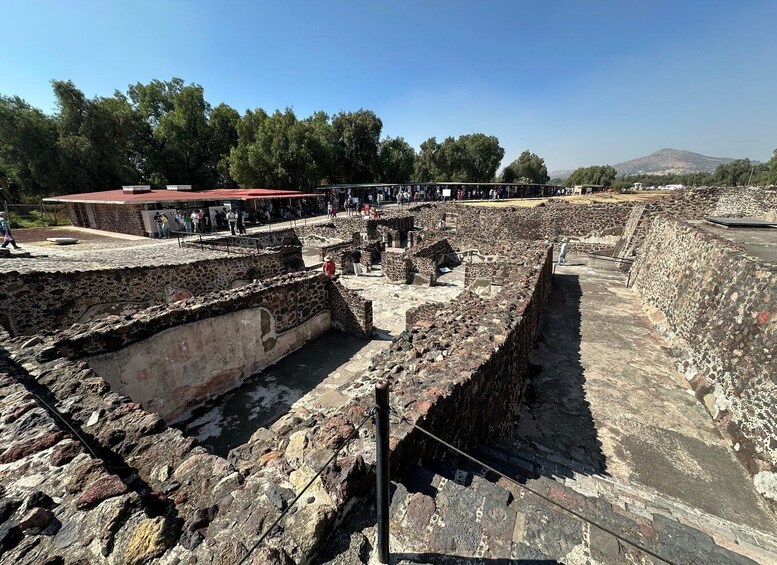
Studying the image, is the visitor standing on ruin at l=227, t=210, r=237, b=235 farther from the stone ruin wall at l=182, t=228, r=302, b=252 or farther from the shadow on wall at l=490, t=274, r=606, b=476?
the shadow on wall at l=490, t=274, r=606, b=476

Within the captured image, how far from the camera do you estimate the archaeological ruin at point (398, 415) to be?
2.19 metres

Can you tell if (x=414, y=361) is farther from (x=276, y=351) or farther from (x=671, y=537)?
(x=276, y=351)

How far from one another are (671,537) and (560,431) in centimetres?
301

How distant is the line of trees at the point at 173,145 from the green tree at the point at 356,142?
0.16 m

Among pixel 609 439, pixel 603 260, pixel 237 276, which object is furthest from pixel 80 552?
pixel 603 260

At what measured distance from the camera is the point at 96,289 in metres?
9.99

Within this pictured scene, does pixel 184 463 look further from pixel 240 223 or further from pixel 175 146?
pixel 175 146

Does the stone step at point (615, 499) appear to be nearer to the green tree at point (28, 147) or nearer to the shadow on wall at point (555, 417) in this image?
the shadow on wall at point (555, 417)

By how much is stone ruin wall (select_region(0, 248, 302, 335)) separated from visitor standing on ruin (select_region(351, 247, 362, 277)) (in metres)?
5.65

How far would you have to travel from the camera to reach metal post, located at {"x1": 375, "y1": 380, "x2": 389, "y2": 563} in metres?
1.61

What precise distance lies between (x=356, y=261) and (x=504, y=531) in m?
16.2

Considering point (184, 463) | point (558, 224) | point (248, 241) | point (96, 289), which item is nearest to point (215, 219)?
point (248, 241)

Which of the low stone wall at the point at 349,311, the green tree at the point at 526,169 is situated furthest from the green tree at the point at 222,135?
the green tree at the point at 526,169

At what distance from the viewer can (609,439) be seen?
5.23m
